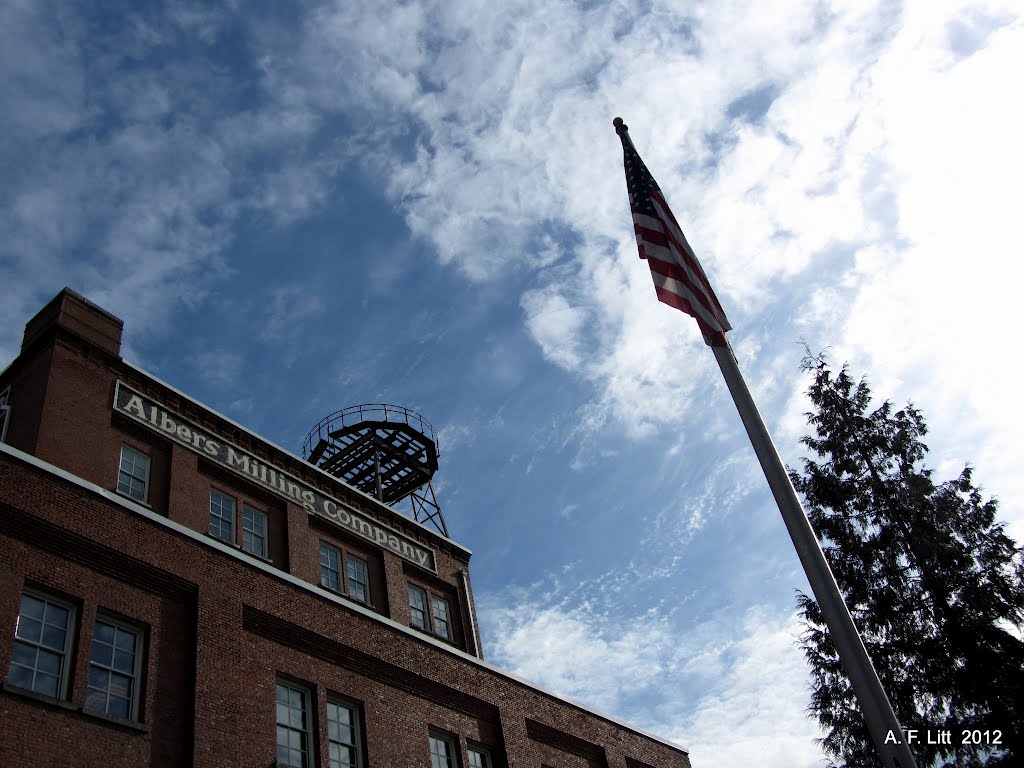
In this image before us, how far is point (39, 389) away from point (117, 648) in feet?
23.9

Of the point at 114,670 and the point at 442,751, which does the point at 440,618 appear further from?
the point at 114,670

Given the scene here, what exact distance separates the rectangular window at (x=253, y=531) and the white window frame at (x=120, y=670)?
6.81 metres

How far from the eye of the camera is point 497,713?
19.7m

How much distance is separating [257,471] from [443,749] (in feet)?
27.4

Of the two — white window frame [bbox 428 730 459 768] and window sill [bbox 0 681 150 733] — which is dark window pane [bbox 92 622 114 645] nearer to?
window sill [bbox 0 681 150 733]

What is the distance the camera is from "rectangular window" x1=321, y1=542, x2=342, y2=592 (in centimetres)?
2264

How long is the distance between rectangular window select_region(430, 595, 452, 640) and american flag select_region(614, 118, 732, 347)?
15814 millimetres

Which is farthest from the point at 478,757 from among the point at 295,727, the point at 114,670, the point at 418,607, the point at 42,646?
the point at 42,646

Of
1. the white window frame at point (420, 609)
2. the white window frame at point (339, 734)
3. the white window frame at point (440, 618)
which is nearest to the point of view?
the white window frame at point (339, 734)

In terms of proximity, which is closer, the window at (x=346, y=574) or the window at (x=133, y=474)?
the window at (x=133, y=474)

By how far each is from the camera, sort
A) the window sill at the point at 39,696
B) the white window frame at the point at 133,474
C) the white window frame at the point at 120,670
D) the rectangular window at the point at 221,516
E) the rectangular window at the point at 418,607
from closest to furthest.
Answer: the window sill at the point at 39,696, the white window frame at the point at 120,670, the white window frame at the point at 133,474, the rectangular window at the point at 221,516, the rectangular window at the point at 418,607

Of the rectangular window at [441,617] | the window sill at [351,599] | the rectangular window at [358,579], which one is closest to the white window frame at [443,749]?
the window sill at [351,599]

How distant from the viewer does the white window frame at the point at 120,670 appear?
42.2 ft

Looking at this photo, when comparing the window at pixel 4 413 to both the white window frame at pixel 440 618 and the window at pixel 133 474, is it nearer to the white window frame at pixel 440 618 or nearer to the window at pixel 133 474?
the window at pixel 133 474
